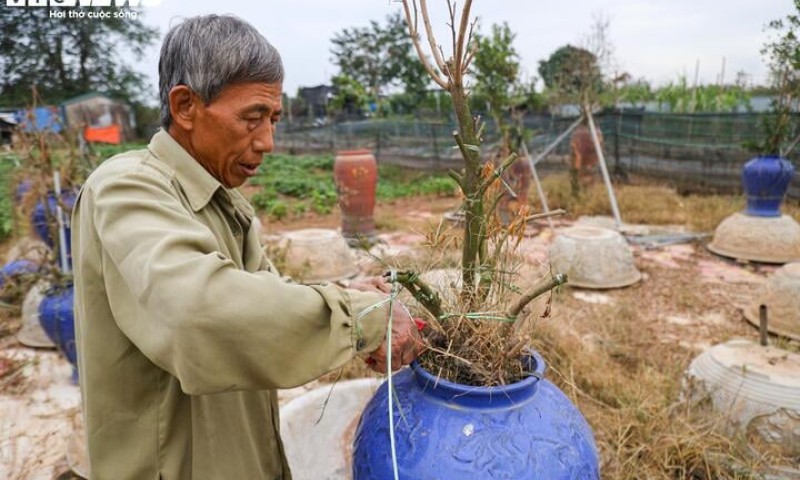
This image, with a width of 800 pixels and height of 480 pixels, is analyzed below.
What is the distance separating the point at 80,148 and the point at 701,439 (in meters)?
4.52

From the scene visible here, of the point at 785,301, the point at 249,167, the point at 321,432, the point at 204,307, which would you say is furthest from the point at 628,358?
the point at 204,307

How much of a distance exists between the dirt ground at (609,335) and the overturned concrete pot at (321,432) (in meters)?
0.88

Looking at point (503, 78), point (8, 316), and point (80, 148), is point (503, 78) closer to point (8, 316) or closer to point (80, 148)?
point (80, 148)

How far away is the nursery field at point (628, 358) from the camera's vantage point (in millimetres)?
2361

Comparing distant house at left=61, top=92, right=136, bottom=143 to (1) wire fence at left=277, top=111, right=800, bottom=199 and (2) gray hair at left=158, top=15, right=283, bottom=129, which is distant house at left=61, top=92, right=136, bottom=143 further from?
(2) gray hair at left=158, top=15, right=283, bottom=129

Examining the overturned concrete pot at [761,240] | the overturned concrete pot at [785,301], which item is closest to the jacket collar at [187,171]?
the overturned concrete pot at [785,301]

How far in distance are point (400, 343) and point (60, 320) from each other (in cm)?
279

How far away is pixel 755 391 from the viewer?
8.36ft

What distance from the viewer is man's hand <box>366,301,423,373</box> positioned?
109 cm

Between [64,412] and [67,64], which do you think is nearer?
[64,412]

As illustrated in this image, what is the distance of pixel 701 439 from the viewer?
2.45 meters

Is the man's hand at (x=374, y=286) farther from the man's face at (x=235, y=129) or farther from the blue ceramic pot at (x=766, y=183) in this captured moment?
the blue ceramic pot at (x=766, y=183)

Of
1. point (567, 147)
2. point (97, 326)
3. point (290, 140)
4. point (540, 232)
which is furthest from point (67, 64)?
point (97, 326)

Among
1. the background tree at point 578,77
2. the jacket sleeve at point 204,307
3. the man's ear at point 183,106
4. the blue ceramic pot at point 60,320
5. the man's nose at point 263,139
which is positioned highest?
the background tree at point 578,77
